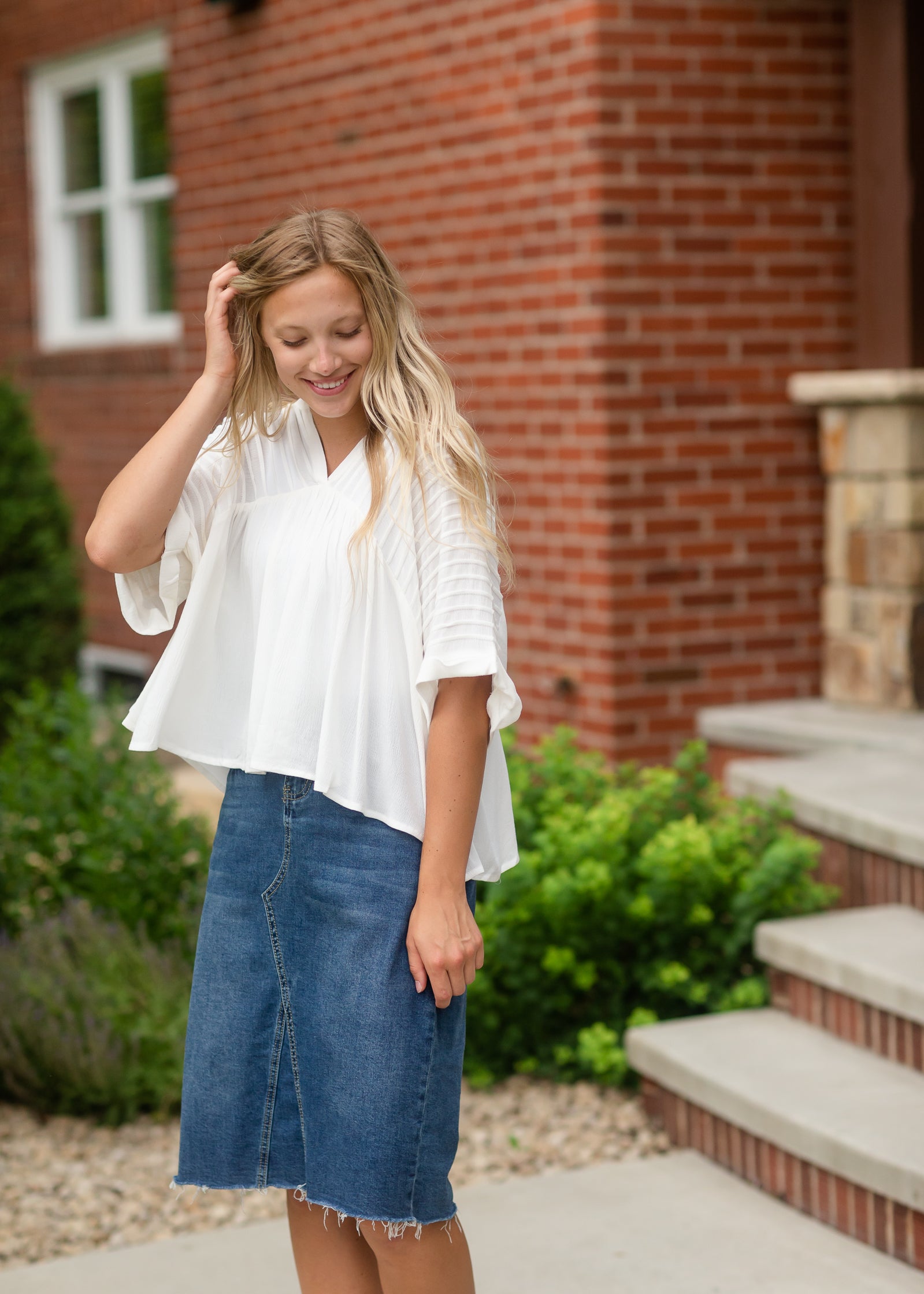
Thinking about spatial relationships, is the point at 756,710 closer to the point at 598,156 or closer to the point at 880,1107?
the point at 598,156

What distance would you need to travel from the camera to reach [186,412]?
7.13 feet

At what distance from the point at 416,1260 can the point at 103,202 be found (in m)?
7.75

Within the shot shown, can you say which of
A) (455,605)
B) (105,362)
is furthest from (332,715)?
(105,362)

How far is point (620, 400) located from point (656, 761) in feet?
3.85

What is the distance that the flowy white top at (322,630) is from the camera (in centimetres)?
209

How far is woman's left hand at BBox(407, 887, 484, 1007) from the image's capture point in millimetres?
2082

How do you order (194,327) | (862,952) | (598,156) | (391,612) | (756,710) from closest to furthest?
(391,612) → (862,952) → (598,156) → (756,710) → (194,327)

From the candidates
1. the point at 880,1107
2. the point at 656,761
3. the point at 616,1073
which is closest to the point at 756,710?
the point at 656,761

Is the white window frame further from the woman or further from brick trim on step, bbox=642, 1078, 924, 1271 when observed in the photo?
the woman

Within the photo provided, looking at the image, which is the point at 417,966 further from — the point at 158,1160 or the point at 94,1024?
the point at 94,1024

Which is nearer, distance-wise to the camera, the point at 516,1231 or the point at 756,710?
the point at 516,1231

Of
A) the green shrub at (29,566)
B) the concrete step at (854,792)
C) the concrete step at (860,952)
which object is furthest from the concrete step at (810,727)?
the green shrub at (29,566)

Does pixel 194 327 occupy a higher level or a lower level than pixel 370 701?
higher

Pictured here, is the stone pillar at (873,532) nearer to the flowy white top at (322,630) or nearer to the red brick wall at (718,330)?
the red brick wall at (718,330)
